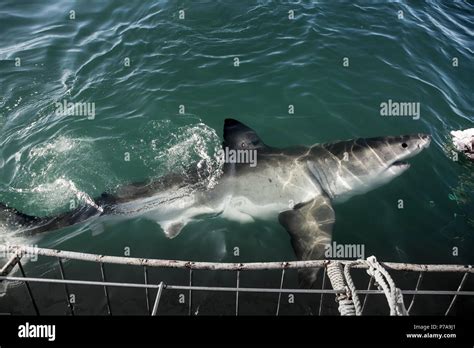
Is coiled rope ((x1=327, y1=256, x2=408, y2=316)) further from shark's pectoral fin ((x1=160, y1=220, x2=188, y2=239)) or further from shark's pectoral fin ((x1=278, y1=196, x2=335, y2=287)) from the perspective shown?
shark's pectoral fin ((x1=160, y1=220, x2=188, y2=239))

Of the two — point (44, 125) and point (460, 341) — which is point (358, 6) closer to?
point (44, 125)

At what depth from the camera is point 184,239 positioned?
685cm

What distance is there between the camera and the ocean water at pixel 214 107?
6.73 meters

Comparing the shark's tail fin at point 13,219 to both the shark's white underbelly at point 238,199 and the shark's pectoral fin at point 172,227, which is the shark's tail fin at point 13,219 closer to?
the shark's white underbelly at point 238,199

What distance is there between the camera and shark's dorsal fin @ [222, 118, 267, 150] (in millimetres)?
7293

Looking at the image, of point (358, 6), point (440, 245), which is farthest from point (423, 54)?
point (440, 245)

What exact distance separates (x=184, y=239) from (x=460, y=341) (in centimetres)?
434

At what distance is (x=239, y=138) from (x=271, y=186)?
1059mm

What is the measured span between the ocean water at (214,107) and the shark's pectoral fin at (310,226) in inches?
A: 15.6

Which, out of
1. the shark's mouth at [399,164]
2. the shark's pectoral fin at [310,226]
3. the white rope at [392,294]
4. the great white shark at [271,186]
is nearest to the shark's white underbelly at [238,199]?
the great white shark at [271,186]

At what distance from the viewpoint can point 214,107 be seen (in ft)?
30.4

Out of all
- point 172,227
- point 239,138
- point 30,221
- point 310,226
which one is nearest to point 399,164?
point 310,226

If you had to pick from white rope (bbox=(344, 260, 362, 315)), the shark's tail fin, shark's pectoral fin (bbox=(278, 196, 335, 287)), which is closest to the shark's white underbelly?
shark's pectoral fin (bbox=(278, 196, 335, 287))

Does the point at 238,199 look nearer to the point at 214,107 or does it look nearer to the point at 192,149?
the point at 192,149
